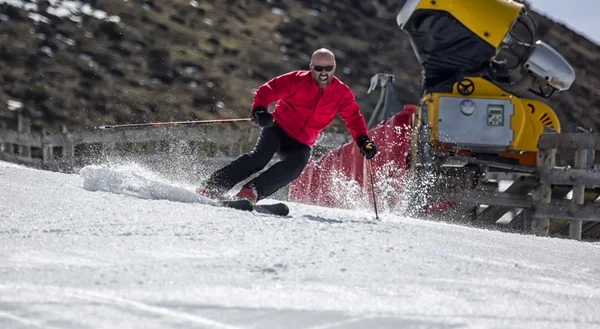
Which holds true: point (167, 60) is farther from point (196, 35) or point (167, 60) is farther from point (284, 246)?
point (284, 246)

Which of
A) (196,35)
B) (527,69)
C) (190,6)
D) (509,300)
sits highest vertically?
(190,6)

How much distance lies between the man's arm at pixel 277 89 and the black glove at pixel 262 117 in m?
0.06

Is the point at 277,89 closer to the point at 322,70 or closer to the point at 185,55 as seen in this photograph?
the point at 322,70

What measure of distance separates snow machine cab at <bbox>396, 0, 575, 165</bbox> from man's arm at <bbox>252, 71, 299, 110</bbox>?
218 centimetres

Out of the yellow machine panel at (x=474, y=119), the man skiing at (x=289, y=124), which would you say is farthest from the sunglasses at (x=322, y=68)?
the yellow machine panel at (x=474, y=119)

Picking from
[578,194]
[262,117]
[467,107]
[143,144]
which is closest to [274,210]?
[262,117]

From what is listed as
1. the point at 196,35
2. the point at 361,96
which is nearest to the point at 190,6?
the point at 196,35

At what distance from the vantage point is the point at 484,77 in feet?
25.7

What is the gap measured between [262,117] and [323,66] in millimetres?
574

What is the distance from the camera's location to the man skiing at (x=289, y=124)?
5.73 meters

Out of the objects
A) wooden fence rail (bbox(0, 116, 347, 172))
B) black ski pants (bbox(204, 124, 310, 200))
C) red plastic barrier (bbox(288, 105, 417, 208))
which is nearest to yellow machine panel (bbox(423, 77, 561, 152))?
red plastic barrier (bbox(288, 105, 417, 208))

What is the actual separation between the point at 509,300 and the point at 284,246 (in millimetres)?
987

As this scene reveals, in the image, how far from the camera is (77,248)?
9.62ft

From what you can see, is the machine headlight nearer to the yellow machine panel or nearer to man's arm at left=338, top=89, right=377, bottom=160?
the yellow machine panel
